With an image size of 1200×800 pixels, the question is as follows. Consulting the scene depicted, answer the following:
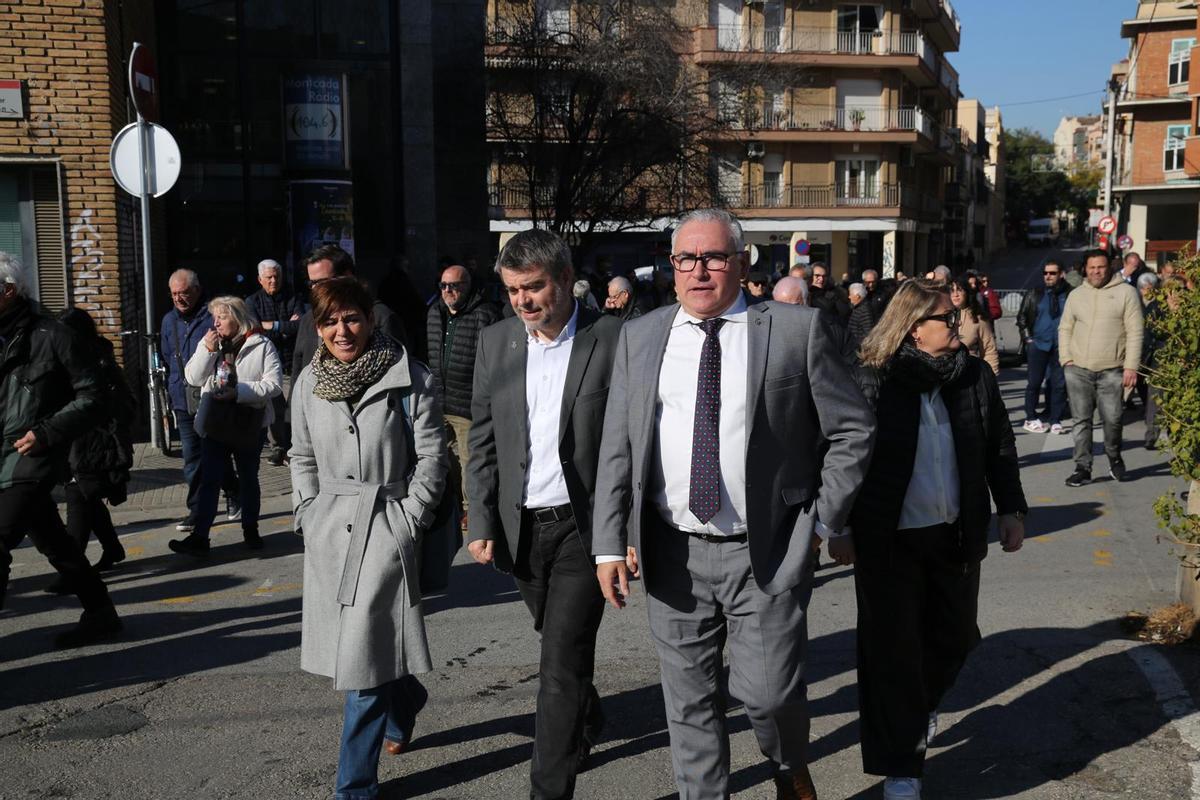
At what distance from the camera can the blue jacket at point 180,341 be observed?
28.9ft

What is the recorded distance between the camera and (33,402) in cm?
571

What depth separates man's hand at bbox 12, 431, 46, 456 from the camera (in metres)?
5.62

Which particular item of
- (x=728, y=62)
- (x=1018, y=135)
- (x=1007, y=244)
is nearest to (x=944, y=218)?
(x=728, y=62)

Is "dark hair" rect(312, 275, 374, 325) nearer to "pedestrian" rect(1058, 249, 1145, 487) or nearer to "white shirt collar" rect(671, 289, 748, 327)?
"white shirt collar" rect(671, 289, 748, 327)

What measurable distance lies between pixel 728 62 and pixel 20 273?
1033 inches

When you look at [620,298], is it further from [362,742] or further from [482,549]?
[362,742]

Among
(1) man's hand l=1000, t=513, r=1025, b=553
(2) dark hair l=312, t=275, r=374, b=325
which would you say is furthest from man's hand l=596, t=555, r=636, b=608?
(1) man's hand l=1000, t=513, r=1025, b=553

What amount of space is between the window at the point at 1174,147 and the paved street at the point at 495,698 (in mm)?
52970

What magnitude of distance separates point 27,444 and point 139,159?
549 centimetres

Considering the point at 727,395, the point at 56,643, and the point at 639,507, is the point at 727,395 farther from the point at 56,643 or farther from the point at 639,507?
the point at 56,643

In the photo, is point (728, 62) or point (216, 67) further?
point (728, 62)

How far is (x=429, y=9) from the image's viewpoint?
18.9 meters

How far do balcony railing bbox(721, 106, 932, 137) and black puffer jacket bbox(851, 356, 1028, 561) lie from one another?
46.5 metres

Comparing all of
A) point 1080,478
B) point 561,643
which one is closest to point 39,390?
point 561,643
